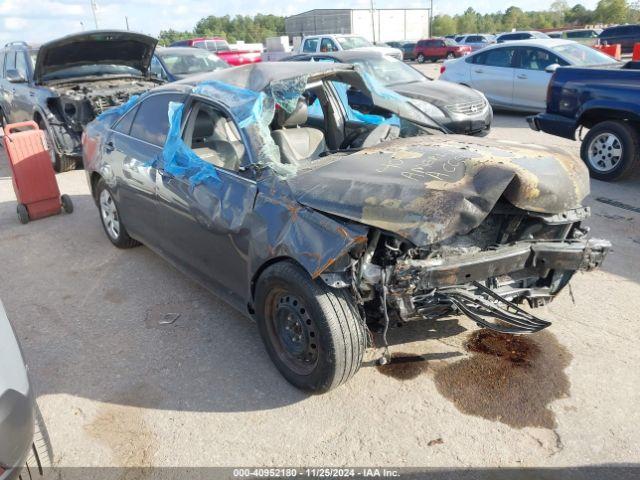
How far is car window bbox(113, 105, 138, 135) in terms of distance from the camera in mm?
4738

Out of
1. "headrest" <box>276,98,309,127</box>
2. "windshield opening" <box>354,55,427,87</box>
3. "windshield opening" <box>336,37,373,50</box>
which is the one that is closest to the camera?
"headrest" <box>276,98,309,127</box>

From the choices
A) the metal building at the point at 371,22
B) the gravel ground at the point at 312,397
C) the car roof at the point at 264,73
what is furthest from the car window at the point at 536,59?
the metal building at the point at 371,22

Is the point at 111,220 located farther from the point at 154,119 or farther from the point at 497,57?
the point at 497,57

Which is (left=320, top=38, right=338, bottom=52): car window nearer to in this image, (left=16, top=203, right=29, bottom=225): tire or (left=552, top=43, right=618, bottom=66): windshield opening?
(left=552, top=43, right=618, bottom=66): windshield opening

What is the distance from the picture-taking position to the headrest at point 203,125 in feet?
12.8

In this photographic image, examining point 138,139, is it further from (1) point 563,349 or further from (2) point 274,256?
(1) point 563,349

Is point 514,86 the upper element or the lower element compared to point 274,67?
lower

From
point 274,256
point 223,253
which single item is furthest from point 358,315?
point 223,253

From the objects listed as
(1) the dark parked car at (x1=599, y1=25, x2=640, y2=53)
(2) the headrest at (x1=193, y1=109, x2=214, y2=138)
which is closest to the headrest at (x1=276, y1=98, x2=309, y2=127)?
(2) the headrest at (x1=193, y1=109, x2=214, y2=138)

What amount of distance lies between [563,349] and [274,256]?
2.02m

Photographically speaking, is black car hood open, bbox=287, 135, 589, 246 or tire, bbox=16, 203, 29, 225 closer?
black car hood open, bbox=287, 135, 589, 246

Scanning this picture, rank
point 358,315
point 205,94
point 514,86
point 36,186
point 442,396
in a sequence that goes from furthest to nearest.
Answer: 1. point 514,86
2. point 36,186
3. point 205,94
4. point 442,396
5. point 358,315

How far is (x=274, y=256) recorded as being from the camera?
9.90ft

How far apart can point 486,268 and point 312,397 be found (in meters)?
1.26
